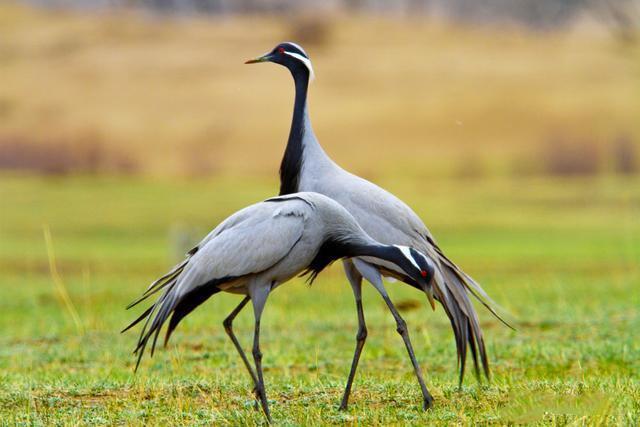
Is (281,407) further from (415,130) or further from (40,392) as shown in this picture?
(415,130)

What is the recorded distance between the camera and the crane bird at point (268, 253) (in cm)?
738

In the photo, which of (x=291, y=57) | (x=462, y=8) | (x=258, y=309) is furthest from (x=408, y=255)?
(x=462, y=8)

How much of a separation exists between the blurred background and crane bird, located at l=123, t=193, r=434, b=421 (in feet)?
2.37

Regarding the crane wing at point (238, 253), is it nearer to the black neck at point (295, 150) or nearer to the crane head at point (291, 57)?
the black neck at point (295, 150)

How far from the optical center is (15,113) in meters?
52.4

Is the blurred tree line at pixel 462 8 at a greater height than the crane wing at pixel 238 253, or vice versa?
the blurred tree line at pixel 462 8

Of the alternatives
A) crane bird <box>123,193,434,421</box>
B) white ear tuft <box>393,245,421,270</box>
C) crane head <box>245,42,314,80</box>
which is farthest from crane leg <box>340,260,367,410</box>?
crane head <box>245,42,314,80</box>

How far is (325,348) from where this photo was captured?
11.0 metres

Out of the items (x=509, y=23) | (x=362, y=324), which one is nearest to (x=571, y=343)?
(x=362, y=324)

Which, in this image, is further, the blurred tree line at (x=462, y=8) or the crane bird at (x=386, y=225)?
the blurred tree line at (x=462, y=8)

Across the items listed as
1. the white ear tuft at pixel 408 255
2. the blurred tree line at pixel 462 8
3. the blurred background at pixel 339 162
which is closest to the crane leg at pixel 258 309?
the blurred background at pixel 339 162

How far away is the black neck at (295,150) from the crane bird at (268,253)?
1.13 m

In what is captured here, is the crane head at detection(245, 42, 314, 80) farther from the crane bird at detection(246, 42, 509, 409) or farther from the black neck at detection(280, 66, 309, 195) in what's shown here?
the crane bird at detection(246, 42, 509, 409)

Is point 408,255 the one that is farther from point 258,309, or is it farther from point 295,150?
point 295,150
